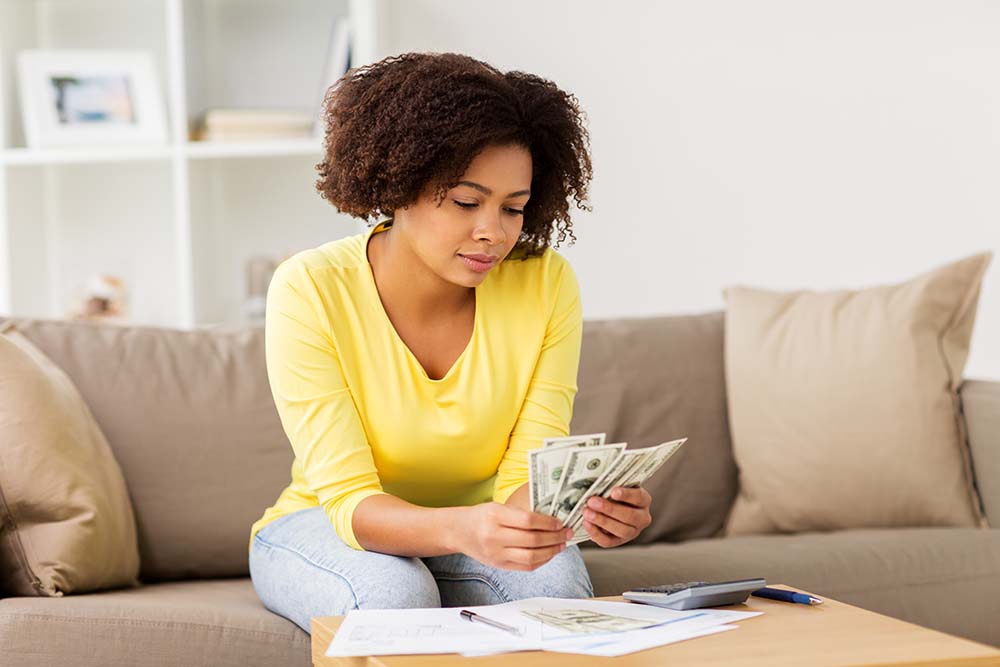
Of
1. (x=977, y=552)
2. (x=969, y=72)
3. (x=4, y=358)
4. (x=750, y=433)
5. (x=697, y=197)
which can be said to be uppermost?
(x=969, y=72)

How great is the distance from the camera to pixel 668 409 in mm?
2576

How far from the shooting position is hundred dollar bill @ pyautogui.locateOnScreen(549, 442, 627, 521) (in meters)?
1.36

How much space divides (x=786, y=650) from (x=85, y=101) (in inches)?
108

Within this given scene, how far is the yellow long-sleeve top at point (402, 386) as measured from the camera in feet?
5.79

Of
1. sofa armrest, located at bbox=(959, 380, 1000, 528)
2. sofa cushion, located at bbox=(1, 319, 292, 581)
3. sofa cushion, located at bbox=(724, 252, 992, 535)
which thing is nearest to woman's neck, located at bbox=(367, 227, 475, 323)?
sofa cushion, located at bbox=(1, 319, 292, 581)

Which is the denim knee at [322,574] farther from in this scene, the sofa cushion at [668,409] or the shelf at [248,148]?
the shelf at [248,148]

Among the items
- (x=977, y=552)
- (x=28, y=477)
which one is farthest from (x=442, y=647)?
(x=977, y=552)

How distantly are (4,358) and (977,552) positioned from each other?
175 cm

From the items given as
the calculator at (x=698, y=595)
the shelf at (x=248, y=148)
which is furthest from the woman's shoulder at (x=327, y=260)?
the shelf at (x=248, y=148)

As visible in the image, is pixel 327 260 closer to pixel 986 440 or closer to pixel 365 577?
pixel 365 577

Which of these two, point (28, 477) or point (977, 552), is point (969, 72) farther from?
point (28, 477)

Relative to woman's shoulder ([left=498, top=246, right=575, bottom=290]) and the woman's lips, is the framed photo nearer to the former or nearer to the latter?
woman's shoulder ([left=498, top=246, right=575, bottom=290])

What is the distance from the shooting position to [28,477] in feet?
6.37

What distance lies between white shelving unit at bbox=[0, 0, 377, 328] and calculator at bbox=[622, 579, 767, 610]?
222 centimetres
